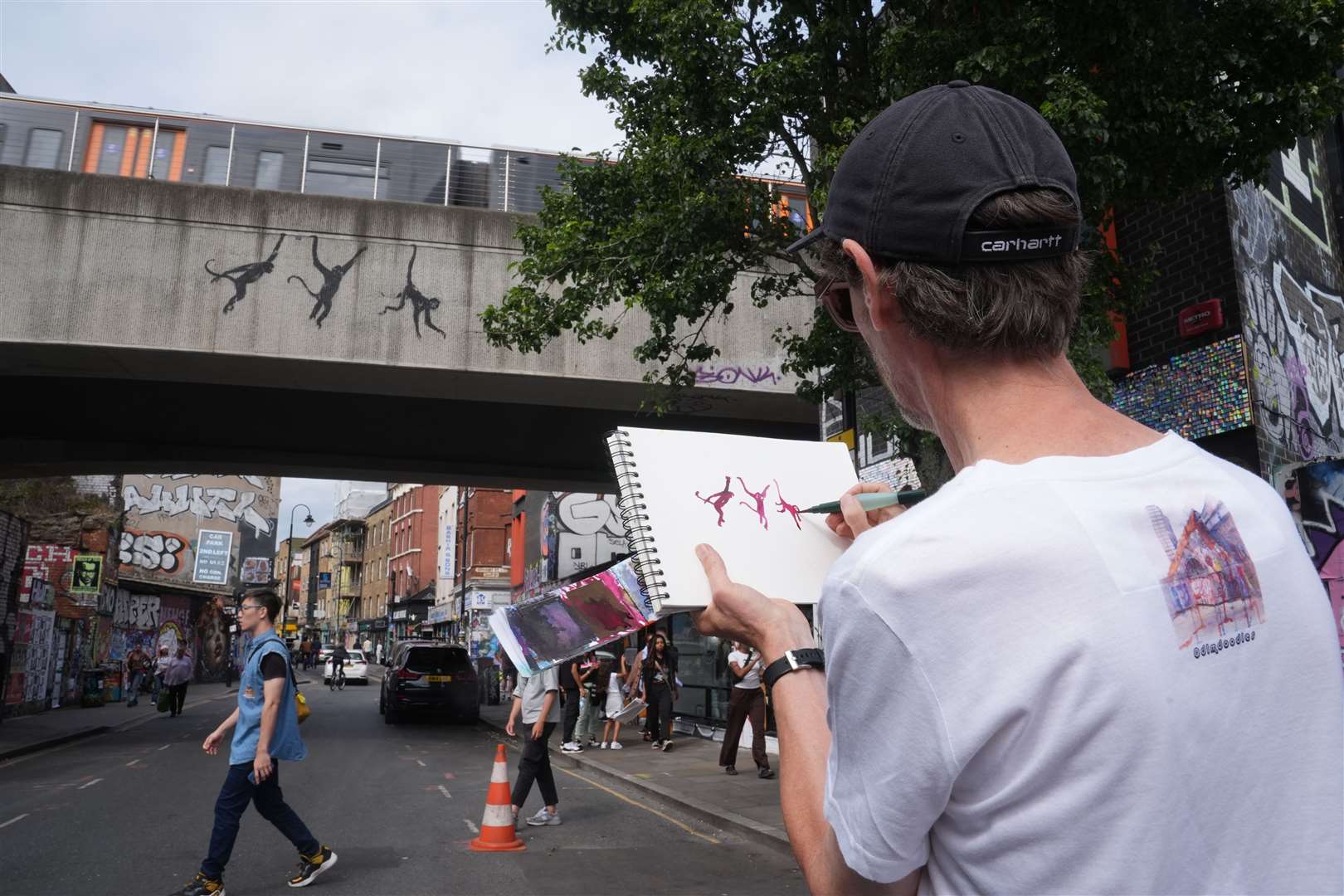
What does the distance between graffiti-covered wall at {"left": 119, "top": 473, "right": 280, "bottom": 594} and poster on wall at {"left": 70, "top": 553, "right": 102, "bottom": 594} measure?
790 inches

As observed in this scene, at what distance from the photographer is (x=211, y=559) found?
51.7 meters

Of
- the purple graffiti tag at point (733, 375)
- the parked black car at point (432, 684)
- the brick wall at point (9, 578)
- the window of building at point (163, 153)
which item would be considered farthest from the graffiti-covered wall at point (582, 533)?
the window of building at point (163, 153)

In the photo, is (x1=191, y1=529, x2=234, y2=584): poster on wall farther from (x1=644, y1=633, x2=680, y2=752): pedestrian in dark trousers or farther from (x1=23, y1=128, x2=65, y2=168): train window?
(x1=23, y1=128, x2=65, y2=168): train window

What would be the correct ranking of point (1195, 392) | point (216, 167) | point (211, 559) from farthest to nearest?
point (211, 559)
point (216, 167)
point (1195, 392)

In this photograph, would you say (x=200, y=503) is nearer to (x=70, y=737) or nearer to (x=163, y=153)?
(x=70, y=737)

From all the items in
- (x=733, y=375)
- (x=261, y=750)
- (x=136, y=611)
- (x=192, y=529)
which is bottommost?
(x=261, y=750)

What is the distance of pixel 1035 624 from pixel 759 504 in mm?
930

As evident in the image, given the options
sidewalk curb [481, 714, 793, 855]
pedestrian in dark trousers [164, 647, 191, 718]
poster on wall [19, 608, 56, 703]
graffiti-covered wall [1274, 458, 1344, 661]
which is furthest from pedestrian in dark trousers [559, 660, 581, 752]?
poster on wall [19, 608, 56, 703]

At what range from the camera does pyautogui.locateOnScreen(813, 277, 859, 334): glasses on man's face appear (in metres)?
1.37

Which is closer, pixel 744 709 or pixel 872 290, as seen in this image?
pixel 872 290

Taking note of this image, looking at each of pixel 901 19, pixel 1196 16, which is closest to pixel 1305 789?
pixel 901 19

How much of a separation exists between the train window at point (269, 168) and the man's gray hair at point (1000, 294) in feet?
50.3

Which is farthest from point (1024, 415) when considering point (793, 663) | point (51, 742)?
point (51, 742)

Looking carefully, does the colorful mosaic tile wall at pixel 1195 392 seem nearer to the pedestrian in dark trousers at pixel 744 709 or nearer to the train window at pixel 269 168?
the pedestrian in dark trousers at pixel 744 709
